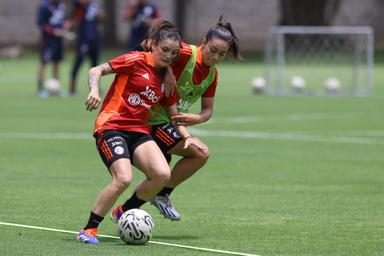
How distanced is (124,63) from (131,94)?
0.27 metres

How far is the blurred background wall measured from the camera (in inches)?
2061

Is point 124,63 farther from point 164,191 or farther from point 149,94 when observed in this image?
point 164,191

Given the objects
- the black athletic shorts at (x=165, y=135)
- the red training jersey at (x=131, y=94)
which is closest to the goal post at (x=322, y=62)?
the black athletic shorts at (x=165, y=135)

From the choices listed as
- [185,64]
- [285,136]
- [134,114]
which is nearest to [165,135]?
[134,114]

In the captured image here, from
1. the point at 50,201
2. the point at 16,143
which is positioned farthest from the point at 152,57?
the point at 16,143

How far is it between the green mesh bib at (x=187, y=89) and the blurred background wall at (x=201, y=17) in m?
41.7

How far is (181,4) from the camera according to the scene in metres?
52.5

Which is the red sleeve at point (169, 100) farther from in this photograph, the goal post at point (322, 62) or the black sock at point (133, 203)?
the goal post at point (322, 62)

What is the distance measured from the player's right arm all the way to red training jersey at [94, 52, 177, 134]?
5.3 inches

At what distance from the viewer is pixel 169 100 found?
954cm

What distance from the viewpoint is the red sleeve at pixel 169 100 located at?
9517mm

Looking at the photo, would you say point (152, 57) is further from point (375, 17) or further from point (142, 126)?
point (375, 17)

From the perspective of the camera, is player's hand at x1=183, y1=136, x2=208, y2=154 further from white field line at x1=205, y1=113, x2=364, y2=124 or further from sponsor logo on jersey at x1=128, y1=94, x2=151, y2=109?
white field line at x1=205, y1=113, x2=364, y2=124

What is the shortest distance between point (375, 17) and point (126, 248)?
45327 mm
